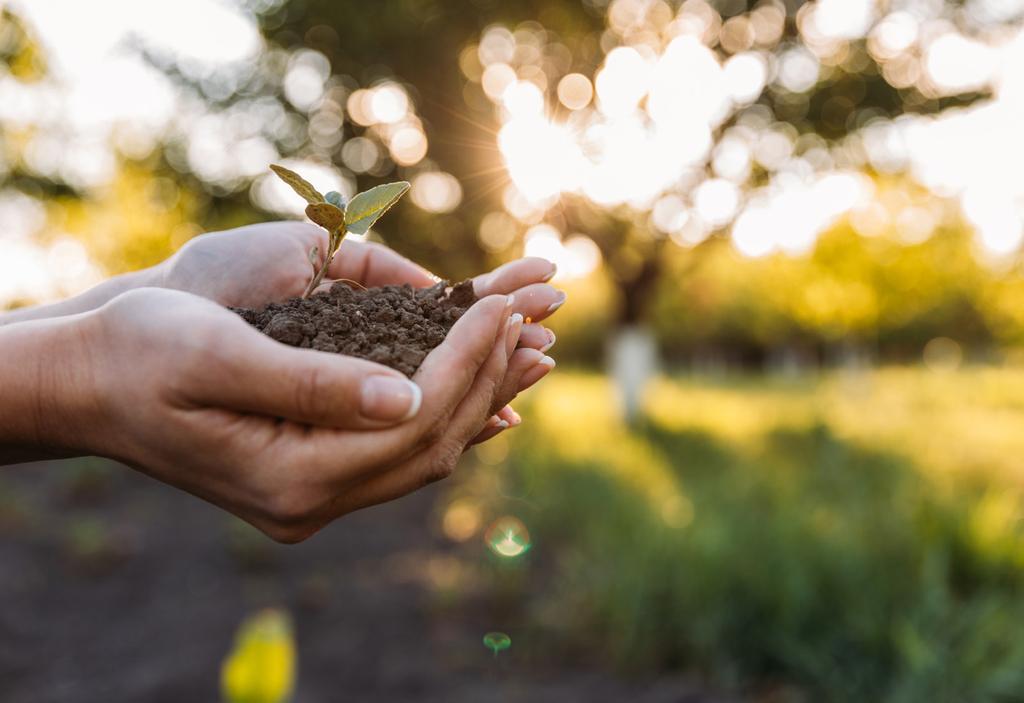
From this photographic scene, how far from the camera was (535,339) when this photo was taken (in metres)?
1.67

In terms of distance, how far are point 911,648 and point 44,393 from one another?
300 centimetres

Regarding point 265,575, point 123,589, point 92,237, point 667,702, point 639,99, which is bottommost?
point 92,237

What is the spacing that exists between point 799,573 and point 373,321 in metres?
2.65

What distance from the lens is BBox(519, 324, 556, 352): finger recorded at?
5.45 feet

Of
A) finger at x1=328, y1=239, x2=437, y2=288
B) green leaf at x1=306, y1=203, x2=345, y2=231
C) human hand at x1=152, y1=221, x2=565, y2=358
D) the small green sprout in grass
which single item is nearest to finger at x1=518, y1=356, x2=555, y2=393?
human hand at x1=152, y1=221, x2=565, y2=358

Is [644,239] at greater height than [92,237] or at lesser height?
greater

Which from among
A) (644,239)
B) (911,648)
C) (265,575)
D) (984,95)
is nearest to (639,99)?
(644,239)

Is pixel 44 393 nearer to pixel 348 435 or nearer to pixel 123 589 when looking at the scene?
pixel 348 435

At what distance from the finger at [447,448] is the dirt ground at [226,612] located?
2252mm

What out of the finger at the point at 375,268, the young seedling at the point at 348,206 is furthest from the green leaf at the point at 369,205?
the finger at the point at 375,268

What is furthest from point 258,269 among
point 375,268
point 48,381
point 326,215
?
point 48,381

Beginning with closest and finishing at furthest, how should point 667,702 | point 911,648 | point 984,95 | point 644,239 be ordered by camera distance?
point 911,648, point 667,702, point 984,95, point 644,239

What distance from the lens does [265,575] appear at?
16.9 ft

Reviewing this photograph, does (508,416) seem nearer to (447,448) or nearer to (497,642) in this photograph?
(447,448)
